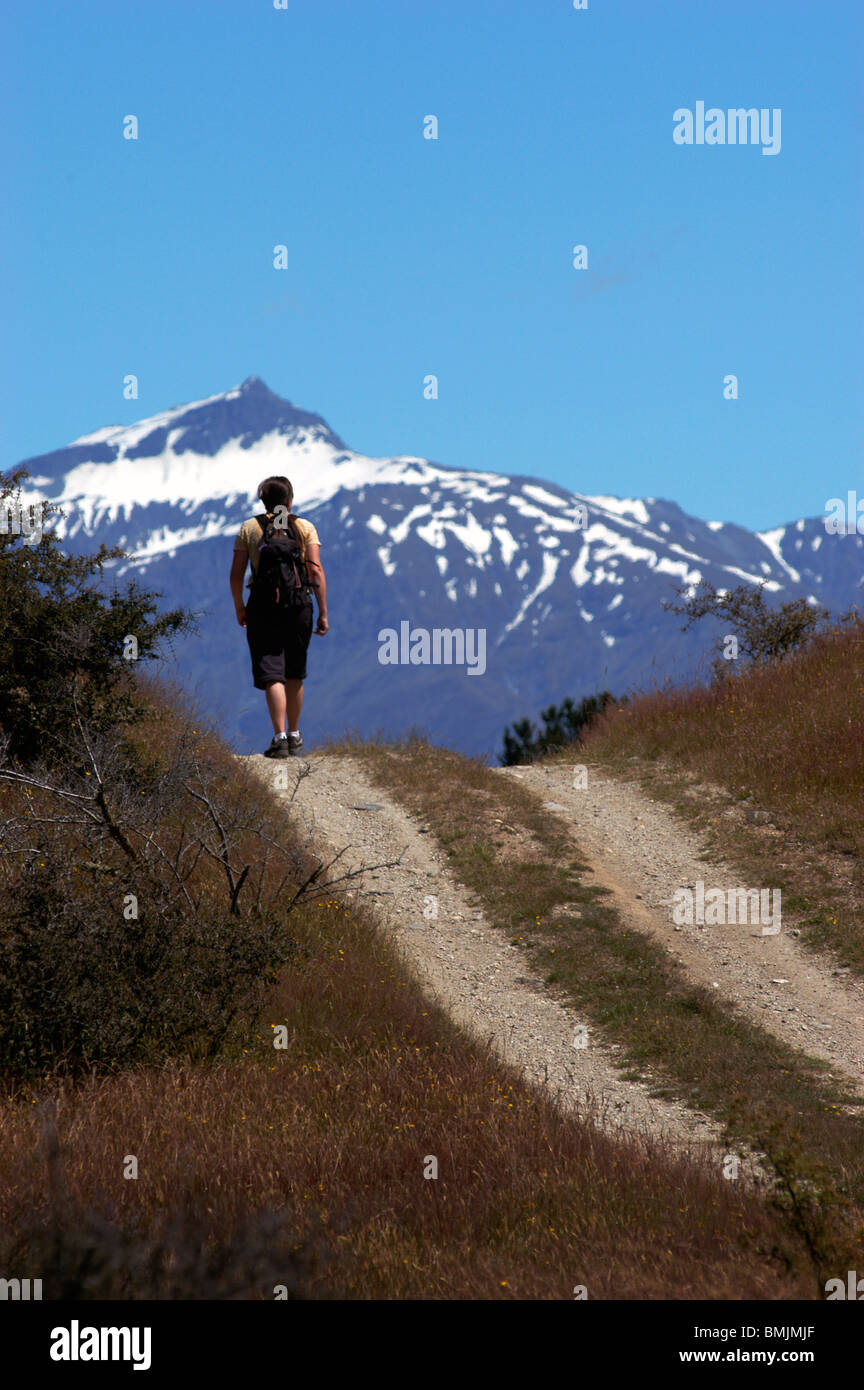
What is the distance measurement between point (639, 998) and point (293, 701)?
262 inches

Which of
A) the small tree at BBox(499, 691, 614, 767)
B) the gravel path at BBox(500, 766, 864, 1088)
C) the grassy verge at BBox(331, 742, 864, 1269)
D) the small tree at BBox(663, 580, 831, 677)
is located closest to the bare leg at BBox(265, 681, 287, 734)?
the grassy verge at BBox(331, 742, 864, 1269)

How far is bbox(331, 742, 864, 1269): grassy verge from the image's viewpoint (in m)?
5.93

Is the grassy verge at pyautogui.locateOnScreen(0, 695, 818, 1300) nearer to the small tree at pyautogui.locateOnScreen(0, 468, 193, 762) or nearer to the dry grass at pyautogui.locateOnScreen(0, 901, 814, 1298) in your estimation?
the dry grass at pyautogui.locateOnScreen(0, 901, 814, 1298)

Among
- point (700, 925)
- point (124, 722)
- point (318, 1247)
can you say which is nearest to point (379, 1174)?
point (318, 1247)

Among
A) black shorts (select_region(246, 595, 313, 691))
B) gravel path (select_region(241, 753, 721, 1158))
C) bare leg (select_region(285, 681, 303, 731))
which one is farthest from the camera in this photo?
bare leg (select_region(285, 681, 303, 731))

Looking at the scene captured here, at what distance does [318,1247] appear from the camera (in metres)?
5.05

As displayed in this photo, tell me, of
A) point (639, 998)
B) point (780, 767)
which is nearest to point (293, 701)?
point (780, 767)

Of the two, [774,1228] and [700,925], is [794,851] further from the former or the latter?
[774,1228]

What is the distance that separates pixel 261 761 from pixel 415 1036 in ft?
27.6

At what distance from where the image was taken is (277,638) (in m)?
14.4

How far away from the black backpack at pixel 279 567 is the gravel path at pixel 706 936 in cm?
471

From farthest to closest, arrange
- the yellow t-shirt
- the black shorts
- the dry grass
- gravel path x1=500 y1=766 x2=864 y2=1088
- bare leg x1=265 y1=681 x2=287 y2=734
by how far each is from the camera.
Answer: bare leg x1=265 y1=681 x2=287 y2=734 < the black shorts < the yellow t-shirt < gravel path x1=500 y1=766 x2=864 y2=1088 < the dry grass

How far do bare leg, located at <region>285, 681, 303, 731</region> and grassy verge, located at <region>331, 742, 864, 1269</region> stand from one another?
6.57ft
